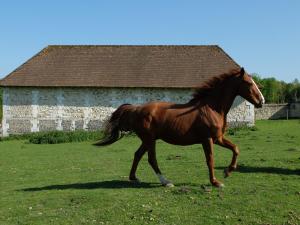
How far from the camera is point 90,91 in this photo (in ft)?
113

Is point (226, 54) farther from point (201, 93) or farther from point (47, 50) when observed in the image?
point (201, 93)

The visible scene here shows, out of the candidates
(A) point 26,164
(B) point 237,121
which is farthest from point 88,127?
(A) point 26,164

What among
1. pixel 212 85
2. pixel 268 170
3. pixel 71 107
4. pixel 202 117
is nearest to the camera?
pixel 202 117

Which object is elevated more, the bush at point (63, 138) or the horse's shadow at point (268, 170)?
the horse's shadow at point (268, 170)

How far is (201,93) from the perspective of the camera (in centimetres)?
979

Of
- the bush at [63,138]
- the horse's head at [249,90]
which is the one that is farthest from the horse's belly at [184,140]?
the bush at [63,138]

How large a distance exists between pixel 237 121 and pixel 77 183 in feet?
81.5

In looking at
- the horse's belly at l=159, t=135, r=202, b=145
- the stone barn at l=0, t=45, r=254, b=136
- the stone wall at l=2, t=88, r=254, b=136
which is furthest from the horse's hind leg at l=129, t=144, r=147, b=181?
the stone wall at l=2, t=88, r=254, b=136

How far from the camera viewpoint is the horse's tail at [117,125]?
1005 cm

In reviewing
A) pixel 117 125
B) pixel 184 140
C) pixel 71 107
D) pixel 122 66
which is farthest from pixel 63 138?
pixel 184 140

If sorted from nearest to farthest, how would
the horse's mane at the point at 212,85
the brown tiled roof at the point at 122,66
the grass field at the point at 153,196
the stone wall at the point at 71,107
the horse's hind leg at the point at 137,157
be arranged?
the grass field at the point at 153,196 < the horse's mane at the point at 212,85 < the horse's hind leg at the point at 137,157 < the stone wall at the point at 71,107 < the brown tiled roof at the point at 122,66

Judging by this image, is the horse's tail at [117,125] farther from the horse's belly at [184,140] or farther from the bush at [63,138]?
the bush at [63,138]

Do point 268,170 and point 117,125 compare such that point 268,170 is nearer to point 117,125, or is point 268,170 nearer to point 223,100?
point 223,100

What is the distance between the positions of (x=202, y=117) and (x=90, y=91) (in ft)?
84.1
